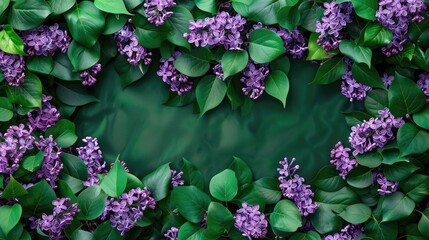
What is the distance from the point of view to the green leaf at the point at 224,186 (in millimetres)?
2061

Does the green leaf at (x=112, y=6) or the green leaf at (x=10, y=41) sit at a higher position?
the green leaf at (x=112, y=6)

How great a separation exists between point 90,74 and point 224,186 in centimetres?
39

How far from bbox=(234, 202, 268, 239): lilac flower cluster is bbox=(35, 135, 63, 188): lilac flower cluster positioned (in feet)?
1.36

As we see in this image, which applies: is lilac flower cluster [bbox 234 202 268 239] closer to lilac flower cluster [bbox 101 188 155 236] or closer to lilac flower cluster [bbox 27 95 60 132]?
lilac flower cluster [bbox 101 188 155 236]

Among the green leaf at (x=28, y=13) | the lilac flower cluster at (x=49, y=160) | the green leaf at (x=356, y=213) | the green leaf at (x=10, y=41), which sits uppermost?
the green leaf at (x=28, y=13)

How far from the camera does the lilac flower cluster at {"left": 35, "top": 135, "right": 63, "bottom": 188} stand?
6.98 feet

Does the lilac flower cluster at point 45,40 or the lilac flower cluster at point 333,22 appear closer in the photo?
the lilac flower cluster at point 333,22

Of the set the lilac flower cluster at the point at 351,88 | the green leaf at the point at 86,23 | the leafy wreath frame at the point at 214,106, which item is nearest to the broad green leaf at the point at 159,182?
the leafy wreath frame at the point at 214,106

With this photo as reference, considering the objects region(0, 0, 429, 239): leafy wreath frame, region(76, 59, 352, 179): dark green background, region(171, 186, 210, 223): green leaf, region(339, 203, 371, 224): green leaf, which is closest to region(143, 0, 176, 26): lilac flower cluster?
region(0, 0, 429, 239): leafy wreath frame

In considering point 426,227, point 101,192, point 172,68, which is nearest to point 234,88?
point 172,68

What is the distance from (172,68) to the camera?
210cm

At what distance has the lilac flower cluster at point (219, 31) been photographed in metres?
2.03

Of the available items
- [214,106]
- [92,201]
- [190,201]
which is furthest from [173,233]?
[214,106]

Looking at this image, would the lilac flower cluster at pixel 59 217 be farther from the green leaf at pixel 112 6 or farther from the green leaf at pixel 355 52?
the green leaf at pixel 355 52
